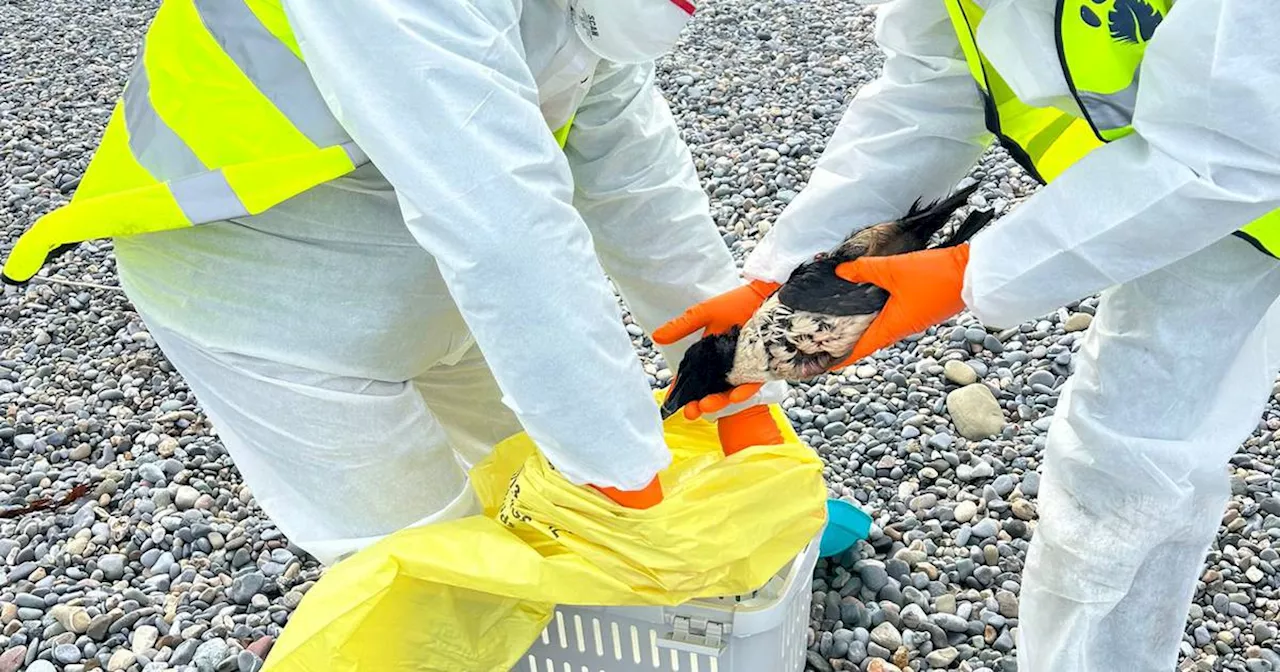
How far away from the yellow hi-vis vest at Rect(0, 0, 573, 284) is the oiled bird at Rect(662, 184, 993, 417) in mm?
552

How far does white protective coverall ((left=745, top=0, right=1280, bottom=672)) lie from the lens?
48.6 inches

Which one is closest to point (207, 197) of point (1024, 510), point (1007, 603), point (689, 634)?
point (689, 634)

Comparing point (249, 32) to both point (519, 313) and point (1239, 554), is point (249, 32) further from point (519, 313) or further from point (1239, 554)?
point (1239, 554)

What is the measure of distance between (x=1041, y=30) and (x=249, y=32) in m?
0.86

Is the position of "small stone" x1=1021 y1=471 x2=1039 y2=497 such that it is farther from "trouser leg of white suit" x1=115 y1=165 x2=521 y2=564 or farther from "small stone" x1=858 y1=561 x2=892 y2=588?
"trouser leg of white suit" x1=115 y1=165 x2=521 y2=564

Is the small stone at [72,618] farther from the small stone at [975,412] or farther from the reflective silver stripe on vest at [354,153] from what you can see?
the small stone at [975,412]

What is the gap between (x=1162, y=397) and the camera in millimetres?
1470

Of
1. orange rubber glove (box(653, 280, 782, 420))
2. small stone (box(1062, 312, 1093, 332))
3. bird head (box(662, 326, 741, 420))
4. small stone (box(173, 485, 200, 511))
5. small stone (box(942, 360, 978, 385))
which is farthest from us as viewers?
small stone (box(1062, 312, 1093, 332))

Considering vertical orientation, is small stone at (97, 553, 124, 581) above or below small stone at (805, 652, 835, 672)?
below

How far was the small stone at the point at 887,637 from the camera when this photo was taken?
2.05 metres

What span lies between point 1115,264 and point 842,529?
3.09 ft

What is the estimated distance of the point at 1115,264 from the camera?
1355 millimetres

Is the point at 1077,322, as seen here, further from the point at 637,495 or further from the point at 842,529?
the point at 637,495

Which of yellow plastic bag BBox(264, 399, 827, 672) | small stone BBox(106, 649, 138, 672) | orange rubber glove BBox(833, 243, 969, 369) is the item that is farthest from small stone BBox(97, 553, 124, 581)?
orange rubber glove BBox(833, 243, 969, 369)
